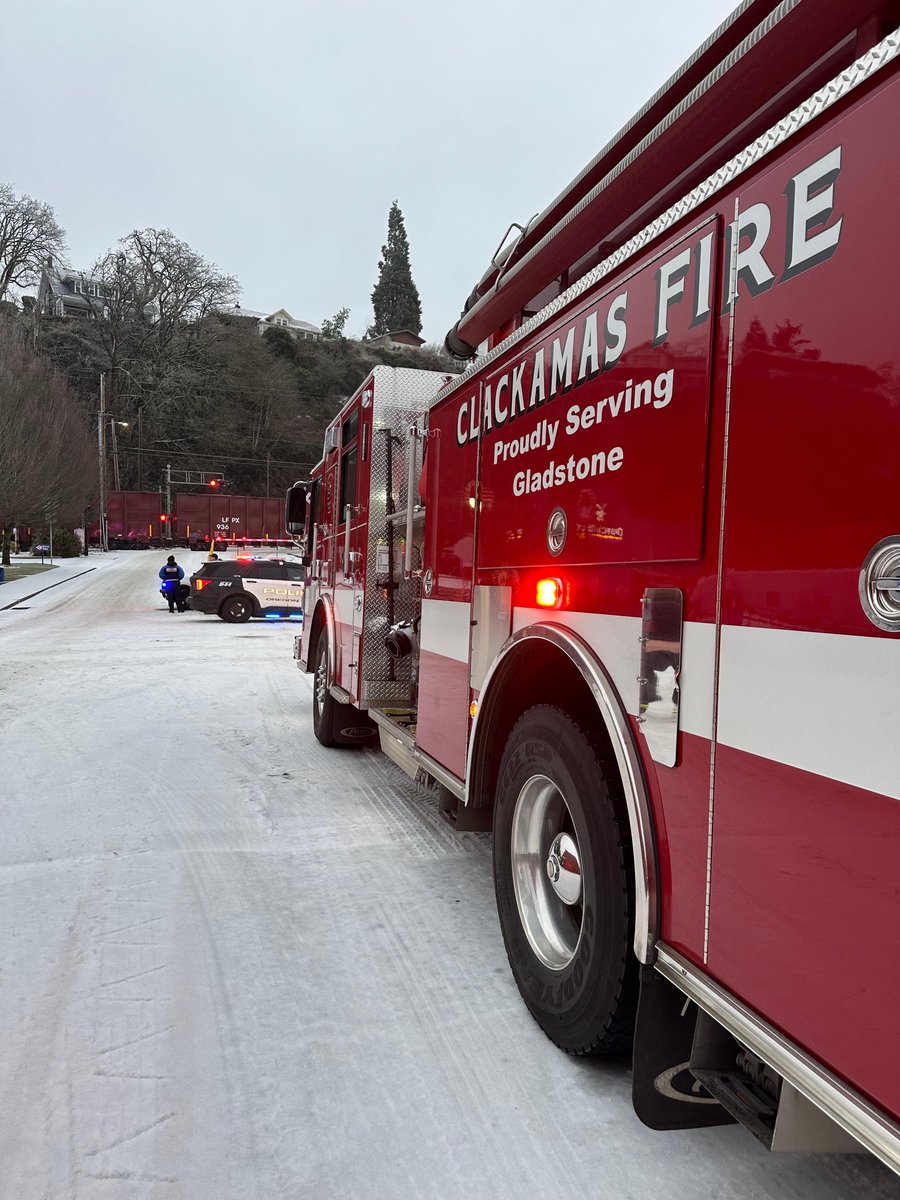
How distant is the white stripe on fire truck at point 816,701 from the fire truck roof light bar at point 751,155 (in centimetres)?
96

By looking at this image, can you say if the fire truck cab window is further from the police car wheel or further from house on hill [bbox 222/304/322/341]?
house on hill [bbox 222/304/322/341]

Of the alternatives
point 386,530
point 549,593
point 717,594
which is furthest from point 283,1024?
point 386,530

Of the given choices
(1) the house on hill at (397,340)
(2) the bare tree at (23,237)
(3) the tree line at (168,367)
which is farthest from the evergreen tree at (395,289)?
(2) the bare tree at (23,237)

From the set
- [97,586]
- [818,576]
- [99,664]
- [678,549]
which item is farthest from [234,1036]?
[97,586]

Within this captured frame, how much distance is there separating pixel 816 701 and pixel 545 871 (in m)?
1.59

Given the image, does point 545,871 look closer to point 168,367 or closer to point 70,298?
point 168,367

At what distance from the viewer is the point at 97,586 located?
2609 cm

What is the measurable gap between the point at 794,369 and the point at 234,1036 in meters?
2.58

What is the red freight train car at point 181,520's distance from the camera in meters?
51.9

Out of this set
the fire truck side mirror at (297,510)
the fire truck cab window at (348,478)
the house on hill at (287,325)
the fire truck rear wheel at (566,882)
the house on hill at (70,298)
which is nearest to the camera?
the fire truck rear wheel at (566,882)

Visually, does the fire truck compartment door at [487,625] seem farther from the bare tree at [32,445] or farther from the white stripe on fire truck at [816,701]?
the bare tree at [32,445]

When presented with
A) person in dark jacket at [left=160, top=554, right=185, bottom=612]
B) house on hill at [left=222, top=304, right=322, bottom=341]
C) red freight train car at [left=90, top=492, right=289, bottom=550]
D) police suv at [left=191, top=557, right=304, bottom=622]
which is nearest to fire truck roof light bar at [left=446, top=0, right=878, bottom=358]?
police suv at [left=191, top=557, right=304, bottom=622]

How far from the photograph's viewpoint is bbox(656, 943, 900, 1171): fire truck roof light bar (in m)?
1.26

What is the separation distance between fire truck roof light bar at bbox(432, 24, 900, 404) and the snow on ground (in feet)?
7.84
